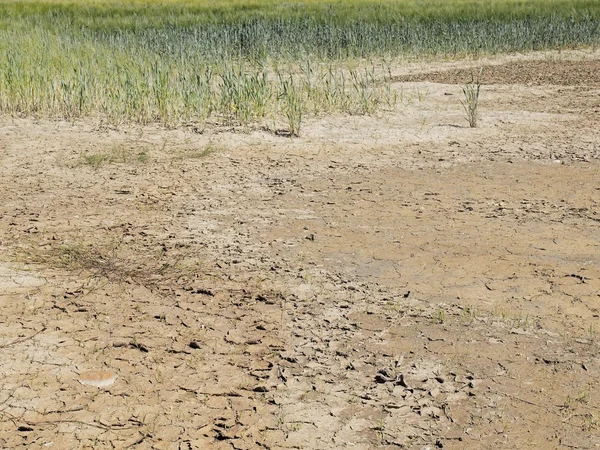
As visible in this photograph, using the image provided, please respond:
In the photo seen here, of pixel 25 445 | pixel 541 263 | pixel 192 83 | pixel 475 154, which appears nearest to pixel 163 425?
pixel 25 445

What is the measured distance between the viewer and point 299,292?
4445 millimetres

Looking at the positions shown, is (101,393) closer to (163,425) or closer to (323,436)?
(163,425)

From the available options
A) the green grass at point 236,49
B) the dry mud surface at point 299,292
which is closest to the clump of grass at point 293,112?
the green grass at point 236,49

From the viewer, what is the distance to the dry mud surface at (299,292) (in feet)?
10.7

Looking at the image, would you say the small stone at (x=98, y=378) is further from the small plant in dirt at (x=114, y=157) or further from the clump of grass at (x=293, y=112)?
the clump of grass at (x=293, y=112)

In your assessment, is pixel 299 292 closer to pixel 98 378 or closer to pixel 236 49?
pixel 98 378

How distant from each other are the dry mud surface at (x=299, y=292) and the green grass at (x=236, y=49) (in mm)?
862

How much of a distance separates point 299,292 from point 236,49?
1114 cm

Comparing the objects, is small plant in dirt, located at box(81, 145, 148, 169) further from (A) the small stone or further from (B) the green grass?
(A) the small stone

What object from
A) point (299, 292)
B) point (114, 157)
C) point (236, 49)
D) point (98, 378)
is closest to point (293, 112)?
point (114, 157)

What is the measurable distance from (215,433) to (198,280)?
1.60m

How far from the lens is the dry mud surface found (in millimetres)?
3252

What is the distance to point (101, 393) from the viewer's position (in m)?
3.42

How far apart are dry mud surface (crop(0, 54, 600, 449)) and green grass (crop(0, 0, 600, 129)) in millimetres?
862
